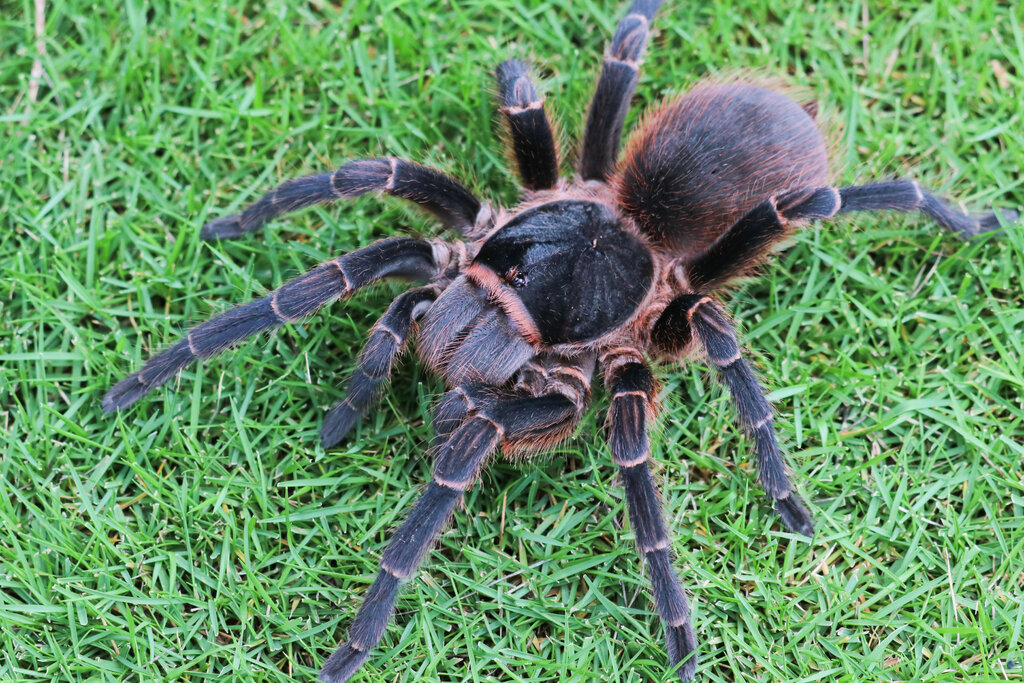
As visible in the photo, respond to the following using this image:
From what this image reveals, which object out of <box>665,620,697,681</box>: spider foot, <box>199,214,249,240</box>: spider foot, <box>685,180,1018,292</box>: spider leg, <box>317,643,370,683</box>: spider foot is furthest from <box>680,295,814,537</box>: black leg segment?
<box>199,214,249,240</box>: spider foot

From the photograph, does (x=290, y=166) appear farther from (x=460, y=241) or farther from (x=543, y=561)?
(x=543, y=561)

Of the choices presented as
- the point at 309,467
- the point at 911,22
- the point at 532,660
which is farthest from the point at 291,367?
the point at 911,22

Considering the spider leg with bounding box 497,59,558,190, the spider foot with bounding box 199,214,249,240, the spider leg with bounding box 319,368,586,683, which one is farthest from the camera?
the spider foot with bounding box 199,214,249,240

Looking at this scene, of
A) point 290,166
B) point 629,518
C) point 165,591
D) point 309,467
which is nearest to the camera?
point 629,518

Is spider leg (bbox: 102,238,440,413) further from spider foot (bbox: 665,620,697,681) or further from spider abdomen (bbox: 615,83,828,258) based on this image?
spider foot (bbox: 665,620,697,681)

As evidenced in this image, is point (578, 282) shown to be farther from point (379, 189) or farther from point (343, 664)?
point (343, 664)

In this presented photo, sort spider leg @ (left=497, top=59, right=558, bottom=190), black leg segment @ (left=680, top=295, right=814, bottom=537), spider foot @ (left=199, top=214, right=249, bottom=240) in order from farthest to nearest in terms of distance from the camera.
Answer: spider foot @ (left=199, top=214, right=249, bottom=240) < spider leg @ (left=497, top=59, right=558, bottom=190) < black leg segment @ (left=680, top=295, right=814, bottom=537)

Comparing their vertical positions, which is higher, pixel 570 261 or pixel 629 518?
pixel 570 261
